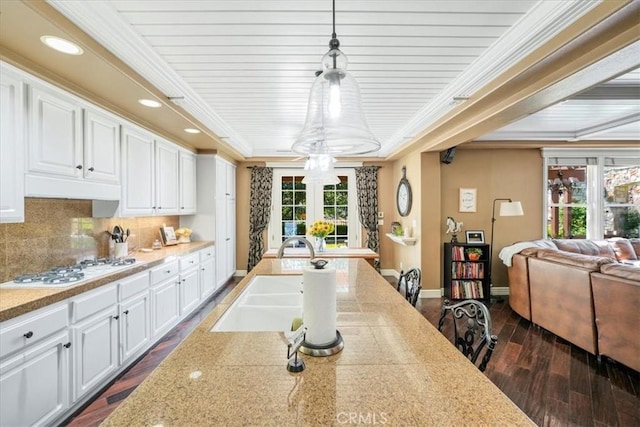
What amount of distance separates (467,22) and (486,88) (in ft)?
2.59

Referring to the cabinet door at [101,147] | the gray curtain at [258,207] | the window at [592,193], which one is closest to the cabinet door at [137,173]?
the cabinet door at [101,147]

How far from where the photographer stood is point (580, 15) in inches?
60.8

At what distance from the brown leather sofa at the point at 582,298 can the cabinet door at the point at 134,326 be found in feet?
13.5

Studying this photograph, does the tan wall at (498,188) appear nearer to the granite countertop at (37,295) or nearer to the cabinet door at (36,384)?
the granite countertop at (37,295)

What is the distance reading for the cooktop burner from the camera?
2002mm

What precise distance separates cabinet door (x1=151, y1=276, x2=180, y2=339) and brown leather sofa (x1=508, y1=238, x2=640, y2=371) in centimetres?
411

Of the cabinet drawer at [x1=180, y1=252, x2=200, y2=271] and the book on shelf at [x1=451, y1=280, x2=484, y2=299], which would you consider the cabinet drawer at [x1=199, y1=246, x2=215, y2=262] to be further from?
the book on shelf at [x1=451, y1=280, x2=484, y2=299]

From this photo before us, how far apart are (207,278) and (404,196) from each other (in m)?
3.57

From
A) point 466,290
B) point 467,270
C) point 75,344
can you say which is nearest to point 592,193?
point 467,270

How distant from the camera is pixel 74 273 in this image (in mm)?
2193

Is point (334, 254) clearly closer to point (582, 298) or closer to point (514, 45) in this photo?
point (582, 298)

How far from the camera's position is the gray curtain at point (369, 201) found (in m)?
6.00

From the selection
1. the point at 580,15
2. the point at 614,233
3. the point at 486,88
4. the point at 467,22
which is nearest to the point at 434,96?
the point at 486,88

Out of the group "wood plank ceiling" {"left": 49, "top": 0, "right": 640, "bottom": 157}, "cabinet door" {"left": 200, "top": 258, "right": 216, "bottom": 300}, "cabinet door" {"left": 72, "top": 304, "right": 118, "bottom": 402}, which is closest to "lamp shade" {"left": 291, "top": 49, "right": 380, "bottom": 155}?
"wood plank ceiling" {"left": 49, "top": 0, "right": 640, "bottom": 157}
